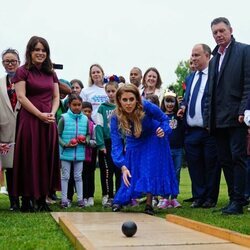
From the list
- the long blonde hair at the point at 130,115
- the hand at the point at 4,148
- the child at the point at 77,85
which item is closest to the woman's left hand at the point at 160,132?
the long blonde hair at the point at 130,115

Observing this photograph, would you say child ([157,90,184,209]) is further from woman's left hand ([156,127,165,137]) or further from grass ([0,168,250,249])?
woman's left hand ([156,127,165,137])

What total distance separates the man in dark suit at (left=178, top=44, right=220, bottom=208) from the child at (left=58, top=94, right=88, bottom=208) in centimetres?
151

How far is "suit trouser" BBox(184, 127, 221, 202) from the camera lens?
27.8ft

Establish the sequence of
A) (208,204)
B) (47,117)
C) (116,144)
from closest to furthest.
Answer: (47,117) → (116,144) → (208,204)

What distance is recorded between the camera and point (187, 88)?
901cm

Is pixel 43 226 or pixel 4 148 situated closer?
pixel 43 226

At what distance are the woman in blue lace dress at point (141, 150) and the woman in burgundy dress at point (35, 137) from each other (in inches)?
33.1

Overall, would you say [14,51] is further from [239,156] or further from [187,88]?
[239,156]

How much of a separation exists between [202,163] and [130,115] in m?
1.80

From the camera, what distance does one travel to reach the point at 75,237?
4.66 meters

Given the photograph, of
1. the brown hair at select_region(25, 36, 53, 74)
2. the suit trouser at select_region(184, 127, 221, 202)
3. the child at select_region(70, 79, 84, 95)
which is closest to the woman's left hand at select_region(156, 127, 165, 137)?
the suit trouser at select_region(184, 127, 221, 202)

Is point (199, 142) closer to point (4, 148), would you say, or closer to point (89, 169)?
point (89, 169)

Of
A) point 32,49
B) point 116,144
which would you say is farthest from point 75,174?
point 32,49

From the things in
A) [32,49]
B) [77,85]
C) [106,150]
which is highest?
[32,49]
